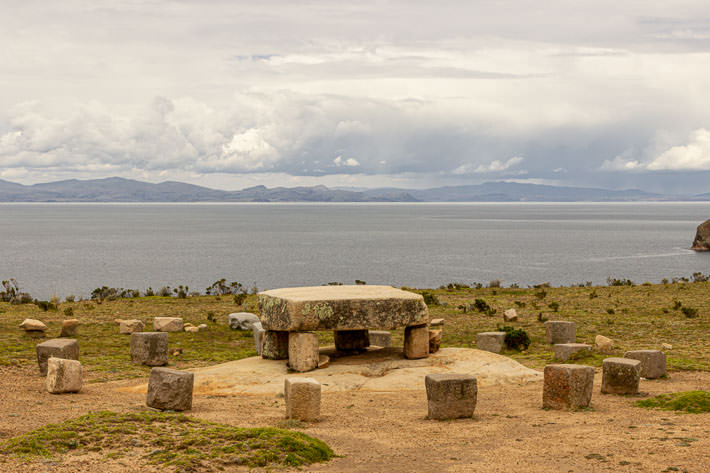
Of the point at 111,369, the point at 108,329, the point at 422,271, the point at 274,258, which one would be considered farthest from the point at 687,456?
the point at 274,258

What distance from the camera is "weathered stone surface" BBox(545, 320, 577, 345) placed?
23922mm

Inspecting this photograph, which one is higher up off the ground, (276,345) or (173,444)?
(173,444)

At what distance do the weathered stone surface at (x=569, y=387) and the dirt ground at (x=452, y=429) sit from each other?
0.31 metres

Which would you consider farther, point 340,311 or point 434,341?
point 434,341

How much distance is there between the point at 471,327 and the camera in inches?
1101

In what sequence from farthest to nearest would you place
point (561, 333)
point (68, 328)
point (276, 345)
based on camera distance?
1. point (68, 328)
2. point (561, 333)
3. point (276, 345)

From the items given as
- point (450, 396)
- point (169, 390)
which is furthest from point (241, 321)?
point (450, 396)

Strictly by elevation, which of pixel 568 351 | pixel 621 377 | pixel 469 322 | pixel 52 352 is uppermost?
pixel 621 377

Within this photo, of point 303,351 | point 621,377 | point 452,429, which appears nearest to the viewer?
point 452,429

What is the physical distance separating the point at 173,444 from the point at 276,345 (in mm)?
8851

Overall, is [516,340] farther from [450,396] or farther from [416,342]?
[450,396]

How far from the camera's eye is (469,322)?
2928 cm

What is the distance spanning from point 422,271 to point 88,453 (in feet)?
233

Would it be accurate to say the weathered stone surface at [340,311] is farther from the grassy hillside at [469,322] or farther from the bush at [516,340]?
the bush at [516,340]
